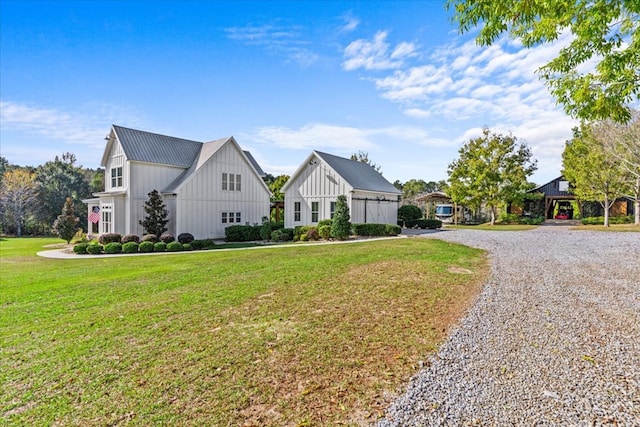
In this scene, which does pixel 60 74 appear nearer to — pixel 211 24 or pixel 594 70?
pixel 211 24

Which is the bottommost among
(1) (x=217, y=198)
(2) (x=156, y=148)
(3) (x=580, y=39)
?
(1) (x=217, y=198)

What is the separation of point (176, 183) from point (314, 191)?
8.88 metres

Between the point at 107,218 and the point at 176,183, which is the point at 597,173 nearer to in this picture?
the point at 176,183

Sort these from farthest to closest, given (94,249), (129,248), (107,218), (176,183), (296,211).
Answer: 1. (296,211)
2. (176,183)
3. (107,218)
4. (129,248)
5. (94,249)

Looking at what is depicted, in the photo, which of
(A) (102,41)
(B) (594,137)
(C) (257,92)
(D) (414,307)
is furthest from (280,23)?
(B) (594,137)

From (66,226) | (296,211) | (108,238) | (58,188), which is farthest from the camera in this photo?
(58,188)

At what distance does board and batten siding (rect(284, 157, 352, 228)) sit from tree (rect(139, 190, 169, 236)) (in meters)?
8.22

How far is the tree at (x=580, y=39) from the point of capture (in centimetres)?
492

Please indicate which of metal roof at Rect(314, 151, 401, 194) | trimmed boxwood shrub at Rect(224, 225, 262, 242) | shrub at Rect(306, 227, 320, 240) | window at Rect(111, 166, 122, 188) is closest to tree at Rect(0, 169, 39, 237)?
window at Rect(111, 166, 122, 188)

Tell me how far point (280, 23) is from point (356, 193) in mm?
11178

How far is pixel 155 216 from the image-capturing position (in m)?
19.1

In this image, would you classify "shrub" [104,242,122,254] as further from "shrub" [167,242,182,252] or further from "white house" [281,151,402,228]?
"white house" [281,151,402,228]

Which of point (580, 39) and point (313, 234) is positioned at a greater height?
point (580, 39)

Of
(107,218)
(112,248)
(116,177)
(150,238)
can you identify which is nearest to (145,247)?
(150,238)
